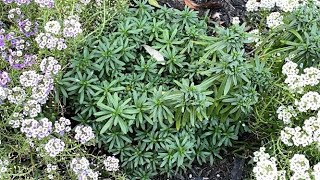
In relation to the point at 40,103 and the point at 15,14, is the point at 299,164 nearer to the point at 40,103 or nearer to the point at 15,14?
the point at 40,103

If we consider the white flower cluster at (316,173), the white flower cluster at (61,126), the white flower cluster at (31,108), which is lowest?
the white flower cluster at (316,173)

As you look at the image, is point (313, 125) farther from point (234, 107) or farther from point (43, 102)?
point (43, 102)

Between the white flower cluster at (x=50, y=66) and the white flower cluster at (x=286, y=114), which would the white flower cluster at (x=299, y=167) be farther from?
the white flower cluster at (x=50, y=66)

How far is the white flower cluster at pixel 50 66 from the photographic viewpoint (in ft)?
10.5

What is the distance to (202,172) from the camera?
146 inches

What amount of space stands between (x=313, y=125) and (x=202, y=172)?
901 millimetres

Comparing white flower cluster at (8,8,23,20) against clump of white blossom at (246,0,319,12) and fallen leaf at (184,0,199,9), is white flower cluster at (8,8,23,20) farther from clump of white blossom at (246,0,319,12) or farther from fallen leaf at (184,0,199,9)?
clump of white blossom at (246,0,319,12)

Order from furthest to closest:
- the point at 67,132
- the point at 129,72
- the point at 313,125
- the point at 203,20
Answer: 1. the point at 203,20
2. the point at 129,72
3. the point at 67,132
4. the point at 313,125

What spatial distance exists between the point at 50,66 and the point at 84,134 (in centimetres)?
42

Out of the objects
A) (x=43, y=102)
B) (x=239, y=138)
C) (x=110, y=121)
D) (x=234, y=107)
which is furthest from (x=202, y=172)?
(x=43, y=102)

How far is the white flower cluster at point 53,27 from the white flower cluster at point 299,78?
1283mm

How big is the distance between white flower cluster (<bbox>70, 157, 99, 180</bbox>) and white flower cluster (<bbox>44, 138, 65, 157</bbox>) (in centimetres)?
13

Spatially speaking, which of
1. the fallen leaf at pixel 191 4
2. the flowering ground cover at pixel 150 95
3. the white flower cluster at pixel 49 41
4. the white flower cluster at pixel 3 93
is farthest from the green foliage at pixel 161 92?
the fallen leaf at pixel 191 4

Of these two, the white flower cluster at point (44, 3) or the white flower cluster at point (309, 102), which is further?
the white flower cluster at point (44, 3)
